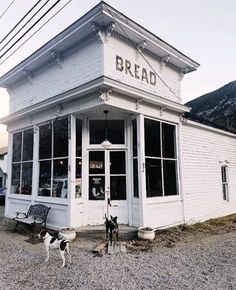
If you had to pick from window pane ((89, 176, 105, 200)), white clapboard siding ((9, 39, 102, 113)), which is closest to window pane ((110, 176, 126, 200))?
window pane ((89, 176, 105, 200))

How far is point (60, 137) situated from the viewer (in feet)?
26.6

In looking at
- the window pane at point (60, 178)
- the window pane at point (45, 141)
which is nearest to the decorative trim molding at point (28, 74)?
the window pane at point (45, 141)

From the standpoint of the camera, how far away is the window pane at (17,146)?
33.3 feet

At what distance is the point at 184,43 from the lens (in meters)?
9.98

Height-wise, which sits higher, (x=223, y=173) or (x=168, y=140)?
(x=168, y=140)

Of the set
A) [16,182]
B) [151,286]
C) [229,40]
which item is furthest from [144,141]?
[229,40]

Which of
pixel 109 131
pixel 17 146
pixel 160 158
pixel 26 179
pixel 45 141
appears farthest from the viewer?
pixel 17 146

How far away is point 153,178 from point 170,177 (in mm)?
988

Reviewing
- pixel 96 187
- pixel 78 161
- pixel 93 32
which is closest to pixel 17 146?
pixel 78 161

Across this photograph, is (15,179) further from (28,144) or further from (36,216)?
(36,216)

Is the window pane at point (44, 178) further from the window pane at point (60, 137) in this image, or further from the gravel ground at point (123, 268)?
the gravel ground at point (123, 268)

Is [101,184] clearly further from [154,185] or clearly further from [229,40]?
[229,40]

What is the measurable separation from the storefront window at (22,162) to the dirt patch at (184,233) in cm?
481

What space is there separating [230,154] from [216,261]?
814 centimetres
